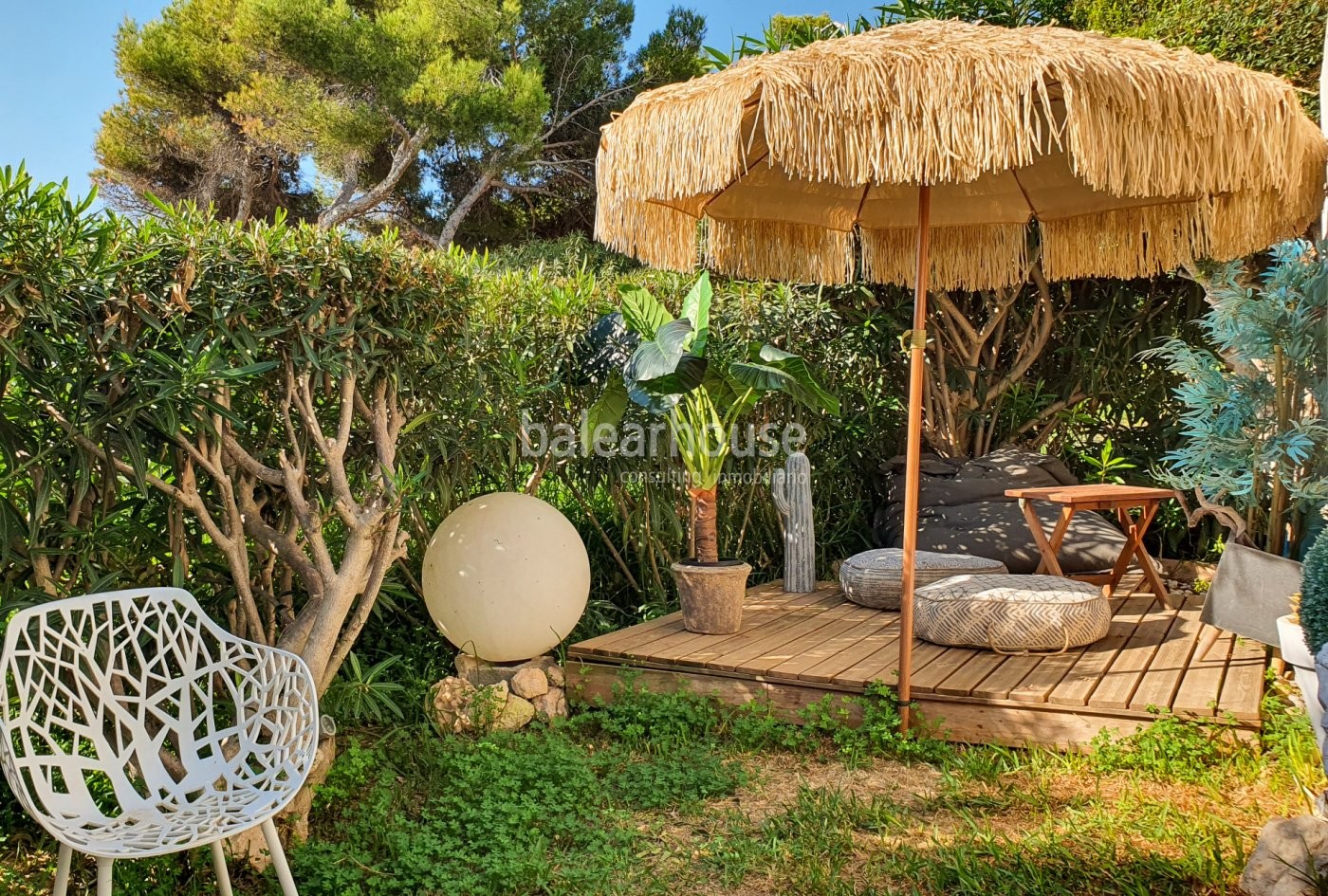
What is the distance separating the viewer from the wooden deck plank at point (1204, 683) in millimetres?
3648

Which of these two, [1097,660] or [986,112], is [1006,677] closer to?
[1097,660]

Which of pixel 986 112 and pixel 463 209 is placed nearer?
pixel 986 112

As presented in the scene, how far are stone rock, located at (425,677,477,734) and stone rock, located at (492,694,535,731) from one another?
126mm

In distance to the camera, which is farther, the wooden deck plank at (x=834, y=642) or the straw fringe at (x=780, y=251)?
the straw fringe at (x=780, y=251)

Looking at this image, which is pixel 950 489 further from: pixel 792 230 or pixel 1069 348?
pixel 792 230

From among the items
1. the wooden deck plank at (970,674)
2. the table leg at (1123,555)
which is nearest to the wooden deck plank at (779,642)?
the wooden deck plank at (970,674)

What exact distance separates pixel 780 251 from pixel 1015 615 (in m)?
2.18

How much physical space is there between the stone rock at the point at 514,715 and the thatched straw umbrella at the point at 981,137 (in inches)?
64.7

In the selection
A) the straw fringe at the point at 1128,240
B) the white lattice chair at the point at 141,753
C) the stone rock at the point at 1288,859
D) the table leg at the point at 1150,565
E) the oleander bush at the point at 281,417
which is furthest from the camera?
the table leg at the point at 1150,565

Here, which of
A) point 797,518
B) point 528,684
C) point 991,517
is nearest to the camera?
point 528,684

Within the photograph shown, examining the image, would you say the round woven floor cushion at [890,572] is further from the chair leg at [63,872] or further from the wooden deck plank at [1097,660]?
the chair leg at [63,872]

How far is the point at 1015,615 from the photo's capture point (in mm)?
4473

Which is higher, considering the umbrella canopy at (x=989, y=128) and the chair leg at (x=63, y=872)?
the umbrella canopy at (x=989, y=128)

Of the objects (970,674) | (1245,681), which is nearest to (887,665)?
(970,674)
